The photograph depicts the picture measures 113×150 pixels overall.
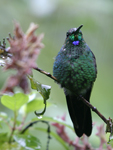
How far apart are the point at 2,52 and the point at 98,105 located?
12.0ft

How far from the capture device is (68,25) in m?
5.66

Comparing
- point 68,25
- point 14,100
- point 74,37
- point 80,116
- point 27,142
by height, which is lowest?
point 27,142

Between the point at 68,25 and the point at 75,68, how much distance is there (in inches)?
137

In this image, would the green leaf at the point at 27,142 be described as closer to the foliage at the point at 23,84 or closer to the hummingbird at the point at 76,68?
the foliage at the point at 23,84

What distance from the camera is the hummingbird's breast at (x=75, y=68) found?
7.79 ft

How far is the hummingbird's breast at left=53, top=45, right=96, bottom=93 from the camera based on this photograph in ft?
7.79

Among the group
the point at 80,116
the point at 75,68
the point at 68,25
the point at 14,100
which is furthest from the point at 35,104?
the point at 68,25

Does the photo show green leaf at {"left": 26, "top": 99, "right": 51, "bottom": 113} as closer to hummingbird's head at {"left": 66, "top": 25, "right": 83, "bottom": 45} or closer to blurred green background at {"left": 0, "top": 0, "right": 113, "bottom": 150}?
hummingbird's head at {"left": 66, "top": 25, "right": 83, "bottom": 45}

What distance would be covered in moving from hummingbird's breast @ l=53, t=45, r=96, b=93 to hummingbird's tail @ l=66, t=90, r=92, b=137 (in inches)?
9.4

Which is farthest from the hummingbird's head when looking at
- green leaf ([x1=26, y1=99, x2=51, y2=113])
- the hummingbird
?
green leaf ([x1=26, y1=99, x2=51, y2=113])

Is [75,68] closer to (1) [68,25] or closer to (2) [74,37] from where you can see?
(2) [74,37]

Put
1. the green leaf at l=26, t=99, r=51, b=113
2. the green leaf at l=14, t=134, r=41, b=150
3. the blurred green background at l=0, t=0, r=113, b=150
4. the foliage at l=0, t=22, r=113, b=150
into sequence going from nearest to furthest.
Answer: the foliage at l=0, t=22, r=113, b=150 → the green leaf at l=14, t=134, r=41, b=150 → the green leaf at l=26, t=99, r=51, b=113 → the blurred green background at l=0, t=0, r=113, b=150

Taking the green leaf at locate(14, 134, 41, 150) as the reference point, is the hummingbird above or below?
above

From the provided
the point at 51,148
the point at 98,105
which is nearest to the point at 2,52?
the point at 51,148
